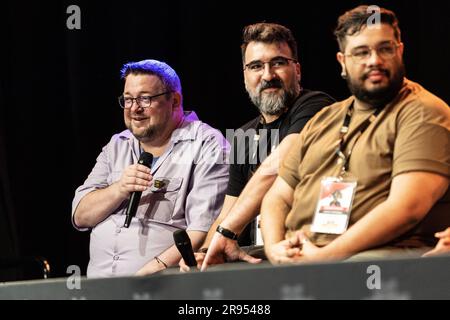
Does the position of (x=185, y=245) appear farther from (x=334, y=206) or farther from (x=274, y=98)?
(x=274, y=98)

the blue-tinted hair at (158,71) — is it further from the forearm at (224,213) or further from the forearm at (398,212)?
the forearm at (398,212)

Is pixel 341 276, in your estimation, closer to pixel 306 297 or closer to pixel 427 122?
pixel 306 297

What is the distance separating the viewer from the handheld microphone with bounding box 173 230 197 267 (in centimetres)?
261

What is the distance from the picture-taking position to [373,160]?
2314 millimetres

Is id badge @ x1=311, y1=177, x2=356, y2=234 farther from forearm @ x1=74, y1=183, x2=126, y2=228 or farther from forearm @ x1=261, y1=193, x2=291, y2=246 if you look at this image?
forearm @ x1=74, y1=183, x2=126, y2=228

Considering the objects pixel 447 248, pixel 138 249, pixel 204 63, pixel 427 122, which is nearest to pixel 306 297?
pixel 447 248

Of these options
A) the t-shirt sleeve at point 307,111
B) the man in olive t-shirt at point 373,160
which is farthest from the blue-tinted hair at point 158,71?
the man in olive t-shirt at point 373,160

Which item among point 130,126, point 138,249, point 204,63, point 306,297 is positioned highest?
point 204,63

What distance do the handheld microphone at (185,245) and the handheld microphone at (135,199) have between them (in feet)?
2.11

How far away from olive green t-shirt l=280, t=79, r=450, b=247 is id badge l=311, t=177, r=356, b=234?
0.07ft

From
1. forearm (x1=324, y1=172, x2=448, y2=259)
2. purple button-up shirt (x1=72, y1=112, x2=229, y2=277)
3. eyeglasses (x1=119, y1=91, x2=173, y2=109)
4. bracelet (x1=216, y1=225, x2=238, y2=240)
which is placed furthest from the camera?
eyeglasses (x1=119, y1=91, x2=173, y2=109)

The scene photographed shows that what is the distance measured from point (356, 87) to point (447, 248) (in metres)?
0.61

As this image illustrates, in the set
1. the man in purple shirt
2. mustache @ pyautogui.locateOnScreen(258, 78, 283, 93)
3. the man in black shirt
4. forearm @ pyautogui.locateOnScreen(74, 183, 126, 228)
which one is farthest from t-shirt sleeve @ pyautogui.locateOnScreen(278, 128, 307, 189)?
forearm @ pyautogui.locateOnScreen(74, 183, 126, 228)

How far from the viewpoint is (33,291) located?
214 cm
